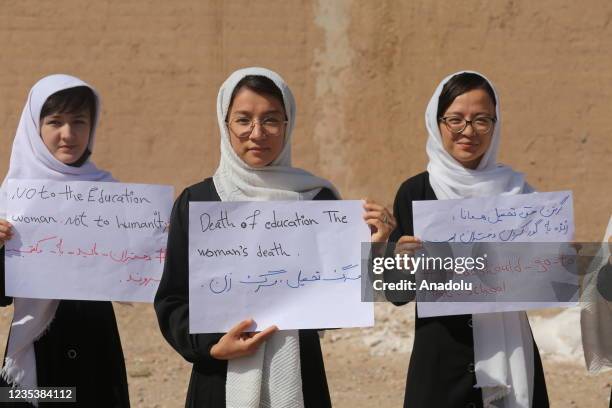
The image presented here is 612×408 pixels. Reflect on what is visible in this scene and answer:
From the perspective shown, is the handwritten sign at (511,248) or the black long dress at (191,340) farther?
the handwritten sign at (511,248)

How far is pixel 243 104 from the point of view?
3.06 meters

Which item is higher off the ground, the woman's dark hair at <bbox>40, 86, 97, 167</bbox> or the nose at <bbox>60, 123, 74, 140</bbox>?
the woman's dark hair at <bbox>40, 86, 97, 167</bbox>

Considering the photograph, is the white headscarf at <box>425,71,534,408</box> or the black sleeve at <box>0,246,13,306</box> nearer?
the white headscarf at <box>425,71,534,408</box>

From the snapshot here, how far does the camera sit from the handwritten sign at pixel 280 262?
9.92ft

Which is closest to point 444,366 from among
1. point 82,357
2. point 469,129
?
point 469,129

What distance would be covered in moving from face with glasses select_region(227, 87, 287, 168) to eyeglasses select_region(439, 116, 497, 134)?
60 cm

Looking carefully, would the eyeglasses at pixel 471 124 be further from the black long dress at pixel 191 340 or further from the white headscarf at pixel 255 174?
the black long dress at pixel 191 340

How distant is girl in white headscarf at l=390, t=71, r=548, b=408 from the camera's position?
3.24 metres

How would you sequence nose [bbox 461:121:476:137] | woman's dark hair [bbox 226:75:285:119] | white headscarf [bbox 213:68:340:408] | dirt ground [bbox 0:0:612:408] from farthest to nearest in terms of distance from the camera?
dirt ground [bbox 0:0:612:408], nose [bbox 461:121:476:137], woman's dark hair [bbox 226:75:285:119], white headscarf [bbox 213:68:340:408]

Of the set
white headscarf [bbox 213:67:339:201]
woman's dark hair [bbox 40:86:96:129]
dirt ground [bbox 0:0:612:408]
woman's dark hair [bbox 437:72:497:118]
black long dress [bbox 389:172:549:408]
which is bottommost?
black long dress [bbox 389:172:549:408]

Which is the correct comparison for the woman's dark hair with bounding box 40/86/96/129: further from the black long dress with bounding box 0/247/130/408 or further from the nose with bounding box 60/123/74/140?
the black long dress with bounding box 0/247/130/408

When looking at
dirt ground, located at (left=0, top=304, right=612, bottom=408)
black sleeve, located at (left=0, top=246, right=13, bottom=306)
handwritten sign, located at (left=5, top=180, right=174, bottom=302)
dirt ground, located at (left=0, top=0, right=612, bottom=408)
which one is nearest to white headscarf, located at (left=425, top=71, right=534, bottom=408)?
handwritten sign, located at (left=5, top=180, right=174, bottom=302)

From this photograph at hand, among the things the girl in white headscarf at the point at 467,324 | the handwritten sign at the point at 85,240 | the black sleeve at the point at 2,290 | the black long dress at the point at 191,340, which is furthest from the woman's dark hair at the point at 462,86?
the black sleeve at the point at 2,290

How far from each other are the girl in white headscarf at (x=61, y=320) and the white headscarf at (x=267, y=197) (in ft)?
1.96
